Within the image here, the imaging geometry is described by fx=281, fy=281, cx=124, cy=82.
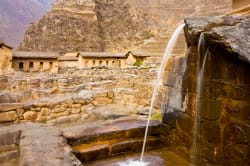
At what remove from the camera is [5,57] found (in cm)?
3191

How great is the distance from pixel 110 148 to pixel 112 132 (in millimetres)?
265

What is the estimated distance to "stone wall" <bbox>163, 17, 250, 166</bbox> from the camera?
8.52ft

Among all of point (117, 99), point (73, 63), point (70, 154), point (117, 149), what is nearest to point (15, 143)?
point (70, 154)

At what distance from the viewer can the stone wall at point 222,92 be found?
260 cm

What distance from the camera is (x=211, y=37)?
2.74m

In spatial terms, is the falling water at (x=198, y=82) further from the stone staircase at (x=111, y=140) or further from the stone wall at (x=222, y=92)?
the stone staircase at (x=111, y=140)

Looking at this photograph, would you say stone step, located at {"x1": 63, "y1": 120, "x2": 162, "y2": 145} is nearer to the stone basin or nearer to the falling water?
the stone basin

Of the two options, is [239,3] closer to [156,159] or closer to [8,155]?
[156,159]

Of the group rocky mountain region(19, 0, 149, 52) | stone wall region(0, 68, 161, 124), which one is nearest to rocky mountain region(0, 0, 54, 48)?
rocky mountain region(19, 0, 149, 52)

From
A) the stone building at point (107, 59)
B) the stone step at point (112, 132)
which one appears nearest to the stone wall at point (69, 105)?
the stone step at point (112, 132)

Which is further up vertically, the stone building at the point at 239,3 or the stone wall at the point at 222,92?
the stone building at the point at 239,3

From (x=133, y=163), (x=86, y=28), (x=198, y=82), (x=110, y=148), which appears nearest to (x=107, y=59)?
(x=86, y=28)

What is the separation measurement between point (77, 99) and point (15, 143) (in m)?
2.04

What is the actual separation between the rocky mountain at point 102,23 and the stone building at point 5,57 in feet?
75.5
